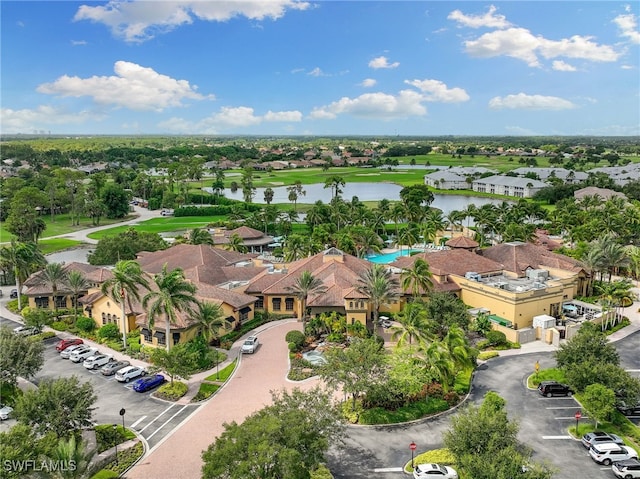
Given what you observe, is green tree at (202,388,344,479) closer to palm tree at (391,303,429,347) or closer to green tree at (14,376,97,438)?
green tree at (14,376,97,438)

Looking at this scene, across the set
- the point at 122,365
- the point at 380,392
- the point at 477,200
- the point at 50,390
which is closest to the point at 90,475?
the point at 50,390

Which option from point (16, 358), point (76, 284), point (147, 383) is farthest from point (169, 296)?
point (76, 284)

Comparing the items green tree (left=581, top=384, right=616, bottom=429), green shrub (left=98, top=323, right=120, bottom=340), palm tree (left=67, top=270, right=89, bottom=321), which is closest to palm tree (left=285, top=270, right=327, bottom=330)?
green shrub (left=98, top=323, right=120, bottom=340)

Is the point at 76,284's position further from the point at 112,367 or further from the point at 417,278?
the point at 417,278

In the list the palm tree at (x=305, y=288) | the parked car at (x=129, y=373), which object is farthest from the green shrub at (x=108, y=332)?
the palm tree at (x=305, y=288)

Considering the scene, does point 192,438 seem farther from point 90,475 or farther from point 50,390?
point 50,390

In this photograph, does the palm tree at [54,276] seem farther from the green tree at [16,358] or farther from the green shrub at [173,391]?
the green shrub at [173,391]
